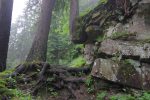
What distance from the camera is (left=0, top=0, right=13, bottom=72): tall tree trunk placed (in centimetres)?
1013

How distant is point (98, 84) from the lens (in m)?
8.78

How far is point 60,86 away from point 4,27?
356 cm

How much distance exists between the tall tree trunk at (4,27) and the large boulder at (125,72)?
3.77m

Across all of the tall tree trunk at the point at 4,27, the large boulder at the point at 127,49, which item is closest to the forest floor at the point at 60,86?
the tall tree trunk at the point at 4,27

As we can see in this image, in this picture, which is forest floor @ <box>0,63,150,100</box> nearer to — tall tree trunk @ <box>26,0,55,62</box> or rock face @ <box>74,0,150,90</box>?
rock face @ <box>74,0,150,90</box>

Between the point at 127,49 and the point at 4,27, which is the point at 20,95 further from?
the point at 127,49

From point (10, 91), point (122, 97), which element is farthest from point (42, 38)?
point (122, 97)

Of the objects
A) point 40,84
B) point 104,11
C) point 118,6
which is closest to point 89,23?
point 104,11

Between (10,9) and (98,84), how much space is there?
4788 mm

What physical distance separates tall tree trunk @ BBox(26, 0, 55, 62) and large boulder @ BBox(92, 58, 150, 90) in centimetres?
313

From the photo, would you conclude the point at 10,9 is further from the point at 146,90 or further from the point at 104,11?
the point at 146,90

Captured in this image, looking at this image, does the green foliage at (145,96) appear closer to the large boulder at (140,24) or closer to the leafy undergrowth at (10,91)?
the large boulder at (140,24)

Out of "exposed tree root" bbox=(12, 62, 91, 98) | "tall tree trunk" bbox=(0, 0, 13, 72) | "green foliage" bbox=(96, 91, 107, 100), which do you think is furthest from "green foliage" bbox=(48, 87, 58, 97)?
"tall tree trunk" bbox=(0, 0, 13, 72)

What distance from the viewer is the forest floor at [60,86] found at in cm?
802
